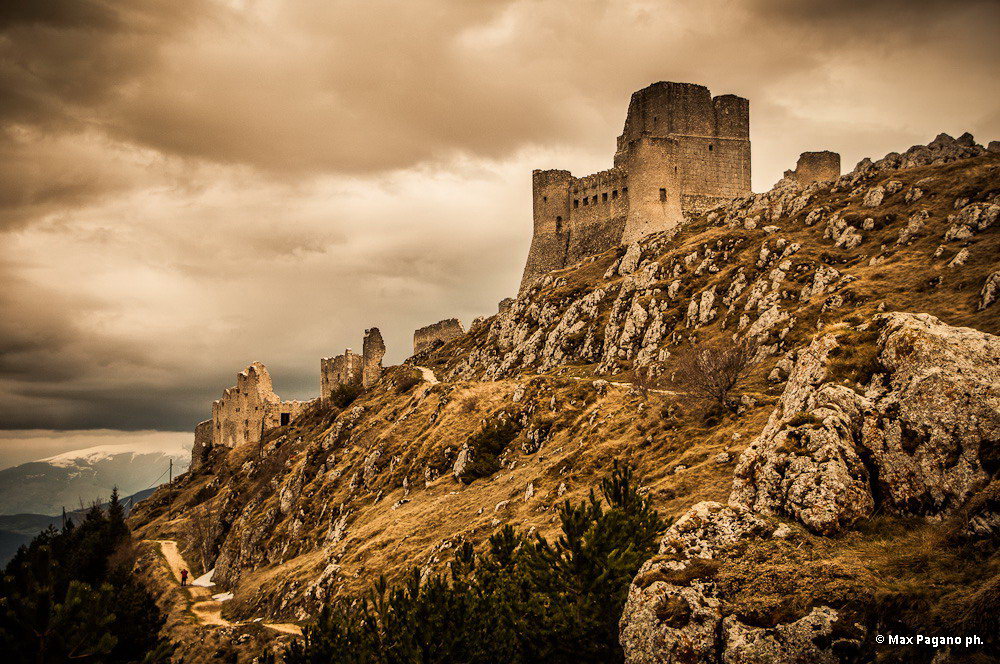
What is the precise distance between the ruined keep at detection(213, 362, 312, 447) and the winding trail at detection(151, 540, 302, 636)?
30129 mm

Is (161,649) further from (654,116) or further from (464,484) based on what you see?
(654,116)

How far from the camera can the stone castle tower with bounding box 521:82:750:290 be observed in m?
86.1

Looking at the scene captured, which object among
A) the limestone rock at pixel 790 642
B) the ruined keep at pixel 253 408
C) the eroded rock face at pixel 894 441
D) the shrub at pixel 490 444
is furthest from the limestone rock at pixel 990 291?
the ruined keep at pixel 253 408

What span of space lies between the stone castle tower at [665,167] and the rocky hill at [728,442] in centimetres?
809

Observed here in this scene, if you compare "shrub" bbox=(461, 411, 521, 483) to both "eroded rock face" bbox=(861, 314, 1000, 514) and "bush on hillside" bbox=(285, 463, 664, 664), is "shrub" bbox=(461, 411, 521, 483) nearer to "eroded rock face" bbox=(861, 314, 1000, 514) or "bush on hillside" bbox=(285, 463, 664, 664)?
"bush on hillside" bbox=(285, 463, 664, 664)

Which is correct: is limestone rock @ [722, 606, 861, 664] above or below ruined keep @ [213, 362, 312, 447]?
below

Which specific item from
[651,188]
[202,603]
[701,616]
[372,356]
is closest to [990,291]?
[701,616]

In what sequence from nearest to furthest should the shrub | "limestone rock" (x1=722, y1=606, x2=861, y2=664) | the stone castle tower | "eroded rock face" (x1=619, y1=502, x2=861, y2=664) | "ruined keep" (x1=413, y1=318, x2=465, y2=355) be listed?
"limestone rock" (x1=722, y1=606, x2=861, y2=664) → "eroded rock face" (x1=619, y1=502, x2=861, y2=664) → the shrub → the stone castle tower → "ruined keep" (x1=413, y1=318, x2=465, y2=355)

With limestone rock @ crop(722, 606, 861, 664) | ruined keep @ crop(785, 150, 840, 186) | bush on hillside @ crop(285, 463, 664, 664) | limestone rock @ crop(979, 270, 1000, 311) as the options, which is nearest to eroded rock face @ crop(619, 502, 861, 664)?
limestone rock @ crop(722, 606, 861, 664)


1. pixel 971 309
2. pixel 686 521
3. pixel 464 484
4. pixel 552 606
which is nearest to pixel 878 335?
pixel 686 521

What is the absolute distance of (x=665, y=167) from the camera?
8619 centimetres

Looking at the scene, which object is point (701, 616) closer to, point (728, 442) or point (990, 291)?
point (728, 442)

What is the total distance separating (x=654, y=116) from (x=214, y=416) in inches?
3614

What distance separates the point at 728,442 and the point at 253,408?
9129 cm
